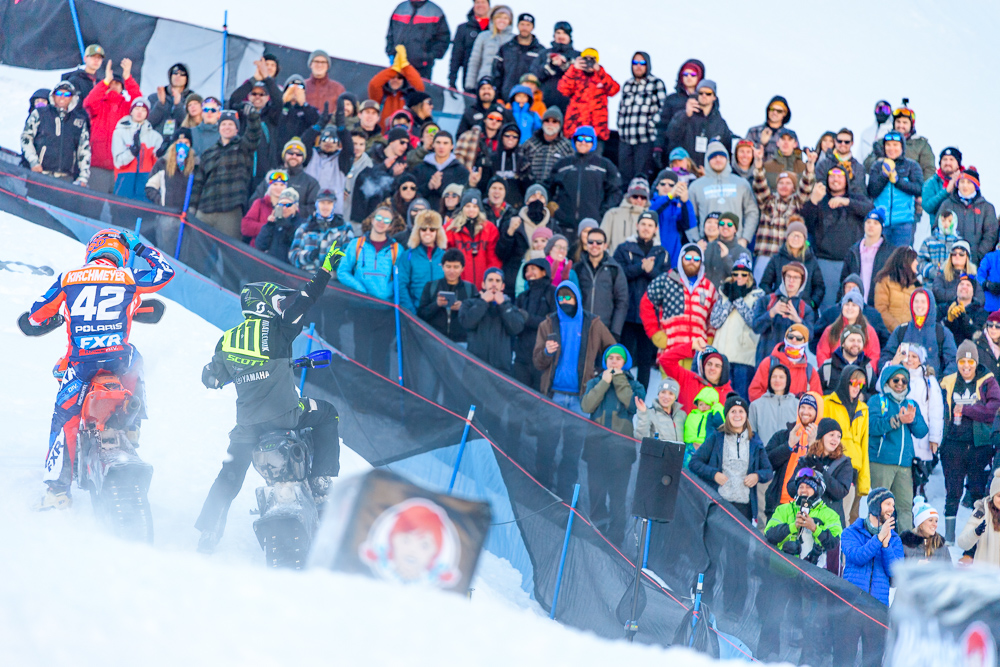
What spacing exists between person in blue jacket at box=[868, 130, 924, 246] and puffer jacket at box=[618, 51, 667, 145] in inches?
88.2

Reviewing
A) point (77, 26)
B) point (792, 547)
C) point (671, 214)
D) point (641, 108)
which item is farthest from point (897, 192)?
point (77, 26)

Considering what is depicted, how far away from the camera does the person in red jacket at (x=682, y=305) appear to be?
9.09 metres

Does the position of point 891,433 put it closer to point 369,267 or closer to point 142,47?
point 369,267

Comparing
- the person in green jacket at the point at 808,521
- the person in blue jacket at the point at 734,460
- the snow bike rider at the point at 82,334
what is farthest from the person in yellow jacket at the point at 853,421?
the snow bike rider at the point at 82,334

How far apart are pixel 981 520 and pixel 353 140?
6.43 meters

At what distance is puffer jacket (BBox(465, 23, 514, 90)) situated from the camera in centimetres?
1258

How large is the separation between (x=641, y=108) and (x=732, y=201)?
1.75m

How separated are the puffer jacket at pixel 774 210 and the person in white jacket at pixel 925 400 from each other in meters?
1.68

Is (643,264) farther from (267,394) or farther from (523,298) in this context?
(267,394)

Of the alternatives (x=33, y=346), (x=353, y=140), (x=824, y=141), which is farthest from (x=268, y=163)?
(x=824, y=141)

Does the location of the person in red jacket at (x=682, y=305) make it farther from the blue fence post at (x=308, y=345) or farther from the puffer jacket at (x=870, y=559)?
the blue fence post at (x=308, y=345)

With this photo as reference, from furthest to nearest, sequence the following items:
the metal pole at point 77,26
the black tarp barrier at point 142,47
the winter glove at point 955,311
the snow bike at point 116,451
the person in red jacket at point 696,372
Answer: the metal pole at point 77,26
the black tarp barrier at point 142,47
the winter glove at point 955,311
the person in red jacket at point 696,372
the snow bike at point 116,451

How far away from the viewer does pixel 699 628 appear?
6.15m

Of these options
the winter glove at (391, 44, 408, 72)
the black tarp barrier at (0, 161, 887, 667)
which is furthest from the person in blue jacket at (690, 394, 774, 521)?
the winter glove at (391, 44, 408, 72)
